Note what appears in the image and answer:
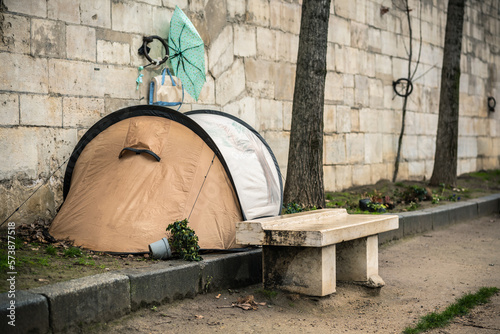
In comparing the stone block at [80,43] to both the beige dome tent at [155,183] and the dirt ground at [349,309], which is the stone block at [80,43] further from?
the dirt ground at [349,309]

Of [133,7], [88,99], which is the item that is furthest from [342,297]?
[133,7]

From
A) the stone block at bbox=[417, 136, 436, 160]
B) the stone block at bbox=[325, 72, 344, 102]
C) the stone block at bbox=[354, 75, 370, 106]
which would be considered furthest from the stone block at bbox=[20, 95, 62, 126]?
the stone block at bbox=[417, 136, 436, 160]

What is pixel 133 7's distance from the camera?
602 cm

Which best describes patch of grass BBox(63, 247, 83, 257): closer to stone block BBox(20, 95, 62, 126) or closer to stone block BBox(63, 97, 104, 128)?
stone block BBox(20, 95, 62, 126)

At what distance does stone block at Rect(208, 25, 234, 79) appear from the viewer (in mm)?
6961

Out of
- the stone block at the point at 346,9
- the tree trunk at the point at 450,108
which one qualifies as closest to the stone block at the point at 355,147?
the tree trunk at the point at 450,108

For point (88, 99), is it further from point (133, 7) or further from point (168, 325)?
point (168, 325)

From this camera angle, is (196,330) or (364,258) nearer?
(196,330)

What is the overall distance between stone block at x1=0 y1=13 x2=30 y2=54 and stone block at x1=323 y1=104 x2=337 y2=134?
4.88 metres

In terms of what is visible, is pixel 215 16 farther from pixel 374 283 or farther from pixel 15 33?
pixel 374 283

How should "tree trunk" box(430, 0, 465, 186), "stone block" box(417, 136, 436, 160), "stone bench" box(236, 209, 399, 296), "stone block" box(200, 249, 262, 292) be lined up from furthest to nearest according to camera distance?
"stone block" box(417, 136, 436, 160) < "tree trunk" box(430, 0, 465, 186) < "stone block" box(200, 249, 262, 292) < "stone bench" box(236, 209, 399, 296)

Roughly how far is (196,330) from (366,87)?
23.6ft

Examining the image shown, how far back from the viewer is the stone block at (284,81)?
790cm

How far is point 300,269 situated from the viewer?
3.99 m
